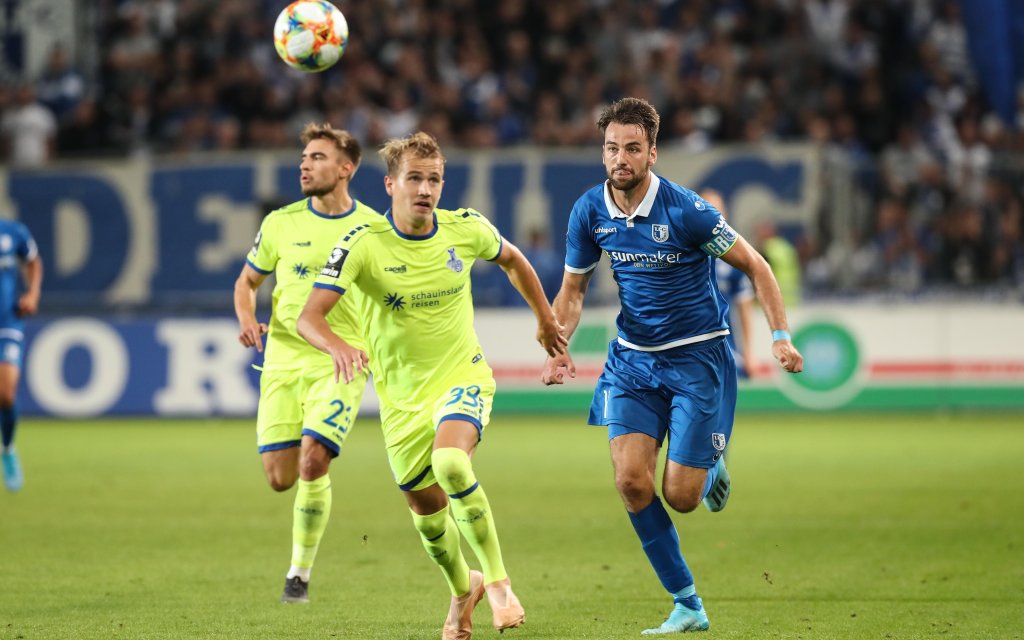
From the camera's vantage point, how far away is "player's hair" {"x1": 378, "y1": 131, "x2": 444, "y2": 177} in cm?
705

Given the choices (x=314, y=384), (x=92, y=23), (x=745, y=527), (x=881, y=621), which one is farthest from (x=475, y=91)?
(x=881, y=621)

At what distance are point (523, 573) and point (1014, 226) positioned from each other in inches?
487

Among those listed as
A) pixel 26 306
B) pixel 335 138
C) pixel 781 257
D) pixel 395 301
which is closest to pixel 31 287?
pixel 26 306

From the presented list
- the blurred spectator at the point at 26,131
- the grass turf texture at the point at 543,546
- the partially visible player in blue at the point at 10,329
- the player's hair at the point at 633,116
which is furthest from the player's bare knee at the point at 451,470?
the blurred spectator at the point at 26,131

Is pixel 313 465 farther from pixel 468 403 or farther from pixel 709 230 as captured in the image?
pixel 709 230

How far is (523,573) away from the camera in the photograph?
9.06 m

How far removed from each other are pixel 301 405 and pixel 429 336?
6.15 ft

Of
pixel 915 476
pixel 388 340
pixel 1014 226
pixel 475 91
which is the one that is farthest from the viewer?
pixel 475 91

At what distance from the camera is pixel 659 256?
24.2 ft

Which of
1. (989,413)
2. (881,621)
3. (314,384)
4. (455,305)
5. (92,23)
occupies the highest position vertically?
(92,23)

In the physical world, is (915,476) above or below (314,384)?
below

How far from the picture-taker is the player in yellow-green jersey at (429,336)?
6.98m

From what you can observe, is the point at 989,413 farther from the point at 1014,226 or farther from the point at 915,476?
the point at 915,476

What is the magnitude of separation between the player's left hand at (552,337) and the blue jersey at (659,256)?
387 millimetres
